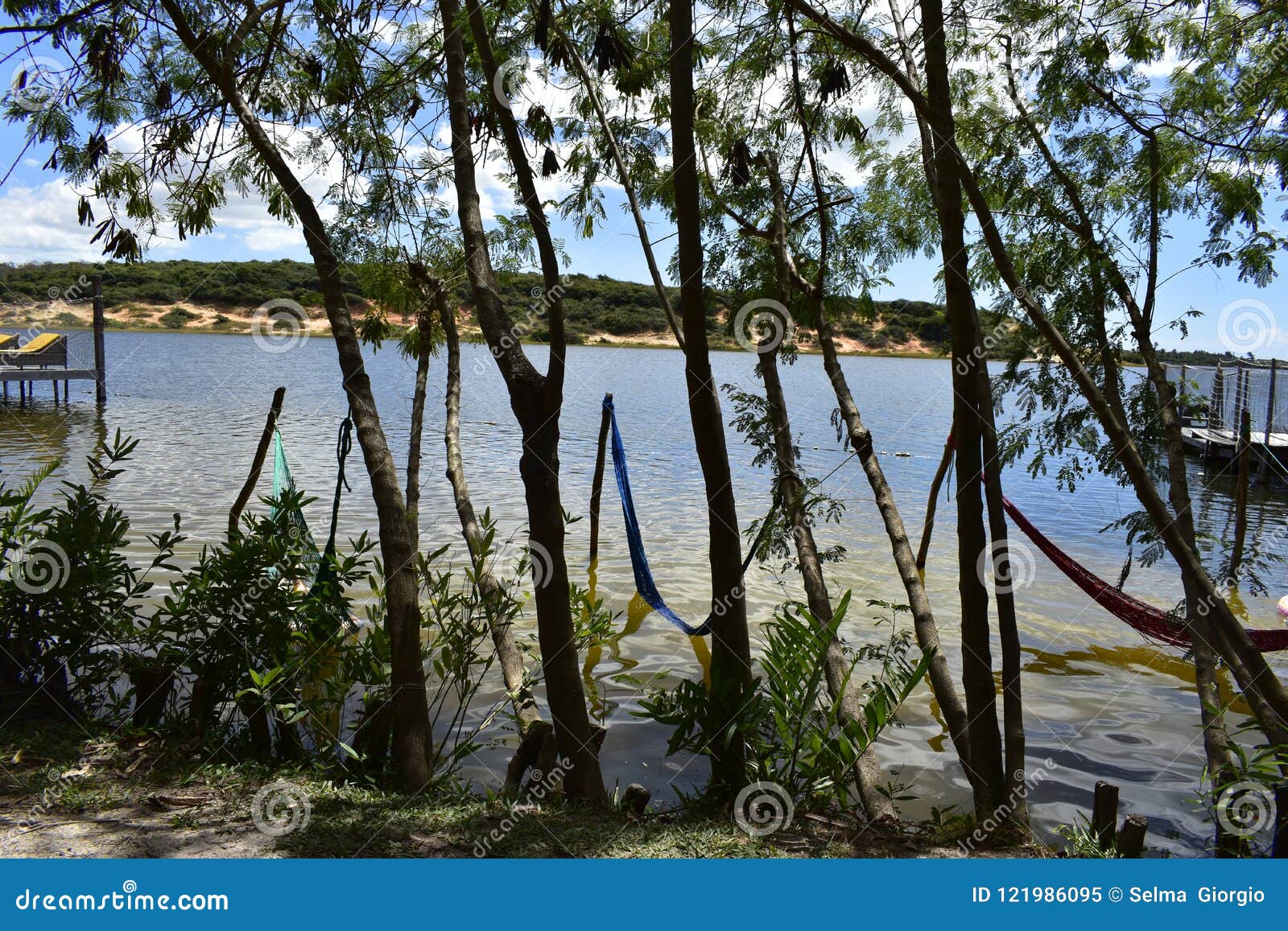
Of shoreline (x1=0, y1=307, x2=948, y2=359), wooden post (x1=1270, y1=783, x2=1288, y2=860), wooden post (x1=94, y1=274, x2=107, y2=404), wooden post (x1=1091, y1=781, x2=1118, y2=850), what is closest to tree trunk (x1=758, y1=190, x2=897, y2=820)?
wooden post (x1=1091, y1=781, x2=1118, y2=850)

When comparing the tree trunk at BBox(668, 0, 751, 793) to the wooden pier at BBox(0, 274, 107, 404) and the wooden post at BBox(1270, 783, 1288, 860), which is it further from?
the wooden pier at BBox(0, 274, 107, 404)

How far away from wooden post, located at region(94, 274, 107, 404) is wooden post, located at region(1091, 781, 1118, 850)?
19.6 meters

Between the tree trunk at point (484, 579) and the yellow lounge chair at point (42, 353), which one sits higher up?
the yellow lounge chair at point (42, 353)

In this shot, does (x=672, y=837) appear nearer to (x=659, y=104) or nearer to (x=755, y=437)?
(x=755, y=437)

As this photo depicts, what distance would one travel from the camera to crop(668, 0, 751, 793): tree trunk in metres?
3.17

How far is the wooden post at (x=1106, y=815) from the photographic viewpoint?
3.24 m

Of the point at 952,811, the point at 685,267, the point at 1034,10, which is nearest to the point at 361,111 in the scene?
the point at 685,267

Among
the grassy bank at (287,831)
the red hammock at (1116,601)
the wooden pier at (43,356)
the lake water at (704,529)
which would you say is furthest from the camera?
the wooden pier at (43,356)

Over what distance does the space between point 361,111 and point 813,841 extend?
3990mm

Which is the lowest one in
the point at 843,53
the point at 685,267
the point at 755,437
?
the point at 755,437

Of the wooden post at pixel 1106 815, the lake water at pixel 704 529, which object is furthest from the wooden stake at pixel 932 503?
the wooden post at pixel 1106 815

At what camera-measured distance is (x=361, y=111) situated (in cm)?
473

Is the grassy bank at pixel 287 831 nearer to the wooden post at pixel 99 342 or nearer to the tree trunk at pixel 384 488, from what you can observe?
the tree trunk at pixel 384 488

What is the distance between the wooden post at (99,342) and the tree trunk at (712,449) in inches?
724
